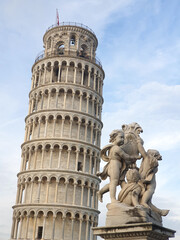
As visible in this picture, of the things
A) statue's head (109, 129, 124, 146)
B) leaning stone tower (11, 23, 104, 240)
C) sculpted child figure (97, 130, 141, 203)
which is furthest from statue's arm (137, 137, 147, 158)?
leaning stone tower (11, 23, 104, 240)

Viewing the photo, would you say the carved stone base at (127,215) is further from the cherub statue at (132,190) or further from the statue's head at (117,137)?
the statue's head at (117,137)

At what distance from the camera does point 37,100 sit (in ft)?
172

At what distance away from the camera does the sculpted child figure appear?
21.8 ft

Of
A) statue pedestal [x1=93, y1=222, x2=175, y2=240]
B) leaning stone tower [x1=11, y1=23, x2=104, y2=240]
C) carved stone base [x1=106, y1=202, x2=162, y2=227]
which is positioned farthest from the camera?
leaning stone tower [x1=11, y1=23, x2=104, y2=240]

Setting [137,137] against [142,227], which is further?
[137,137]

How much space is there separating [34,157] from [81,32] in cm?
2081

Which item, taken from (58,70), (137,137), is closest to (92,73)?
(58,70)

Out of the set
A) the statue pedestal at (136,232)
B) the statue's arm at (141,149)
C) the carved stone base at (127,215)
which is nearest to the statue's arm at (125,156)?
the statue's arm at (141,149)

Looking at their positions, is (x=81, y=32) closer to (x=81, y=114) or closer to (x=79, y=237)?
(x=81, y=114)

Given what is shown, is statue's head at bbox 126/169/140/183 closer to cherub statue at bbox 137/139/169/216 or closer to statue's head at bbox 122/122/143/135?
cherub statue at bbox 137/139/169/216

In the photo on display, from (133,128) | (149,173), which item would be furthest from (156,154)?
(133,128)

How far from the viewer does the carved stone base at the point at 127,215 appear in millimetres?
6000

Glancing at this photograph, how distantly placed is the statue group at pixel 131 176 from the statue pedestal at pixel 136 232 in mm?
173

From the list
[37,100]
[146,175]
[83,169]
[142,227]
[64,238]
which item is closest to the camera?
[142,227]
